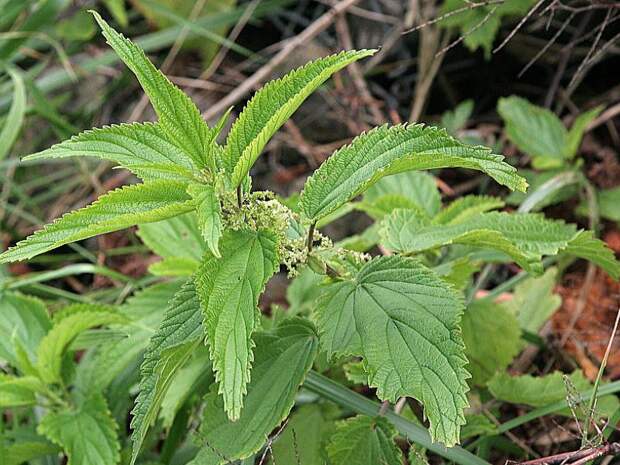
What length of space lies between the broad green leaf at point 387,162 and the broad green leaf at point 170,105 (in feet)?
0.44

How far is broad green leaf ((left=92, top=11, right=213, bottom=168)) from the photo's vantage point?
861mm

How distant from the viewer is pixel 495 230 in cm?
Answer: 103

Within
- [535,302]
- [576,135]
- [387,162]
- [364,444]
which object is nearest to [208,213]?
[387,162]

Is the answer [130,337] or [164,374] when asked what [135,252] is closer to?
[130,337]

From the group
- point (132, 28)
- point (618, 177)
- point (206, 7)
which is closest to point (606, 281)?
point (618, 177)

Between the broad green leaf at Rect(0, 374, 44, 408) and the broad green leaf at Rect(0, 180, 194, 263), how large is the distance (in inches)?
18.1

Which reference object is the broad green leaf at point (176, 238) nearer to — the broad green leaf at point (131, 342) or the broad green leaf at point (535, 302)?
the broad green leaf at point (131, 342)

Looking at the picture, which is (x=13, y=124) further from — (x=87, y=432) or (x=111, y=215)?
(x=111, y=215)

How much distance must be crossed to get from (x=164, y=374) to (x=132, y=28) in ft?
6.52

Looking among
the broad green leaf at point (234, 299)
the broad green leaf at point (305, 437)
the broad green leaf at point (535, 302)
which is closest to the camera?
the broad green leaf at point (234, 299)

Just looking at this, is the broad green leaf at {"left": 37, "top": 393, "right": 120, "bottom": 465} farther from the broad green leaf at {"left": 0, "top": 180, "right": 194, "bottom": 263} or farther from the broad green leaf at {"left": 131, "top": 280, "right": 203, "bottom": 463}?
the broad green leaf at {"left": 0, "top": 180, "right": 194, "bottom": 263}

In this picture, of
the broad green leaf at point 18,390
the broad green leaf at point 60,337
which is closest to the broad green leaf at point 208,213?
the broad green leaf at point 60,337

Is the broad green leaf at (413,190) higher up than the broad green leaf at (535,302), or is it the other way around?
the broad green leaf at (413,190)

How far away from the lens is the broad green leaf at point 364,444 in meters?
1.00
